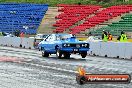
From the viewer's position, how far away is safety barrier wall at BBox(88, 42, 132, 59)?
29109mm

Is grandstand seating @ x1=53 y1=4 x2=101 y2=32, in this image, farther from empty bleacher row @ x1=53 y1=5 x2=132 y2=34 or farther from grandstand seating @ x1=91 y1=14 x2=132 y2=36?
grandstand seating @ x1=91 y1=14 x2=132 y2=36

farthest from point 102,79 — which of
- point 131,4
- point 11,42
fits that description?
point 131,4

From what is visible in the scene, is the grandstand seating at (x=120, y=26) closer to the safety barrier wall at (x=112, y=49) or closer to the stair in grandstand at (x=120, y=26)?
the stair in grandstand at (x=120, y=26)

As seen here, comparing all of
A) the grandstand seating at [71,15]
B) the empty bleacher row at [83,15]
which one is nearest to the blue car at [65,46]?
the empty bleacher row at [83,15]

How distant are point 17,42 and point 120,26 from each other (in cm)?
1349

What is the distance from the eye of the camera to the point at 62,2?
7275 cm

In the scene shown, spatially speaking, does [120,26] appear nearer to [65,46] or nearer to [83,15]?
[83,15]

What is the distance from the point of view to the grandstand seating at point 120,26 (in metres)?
53.2

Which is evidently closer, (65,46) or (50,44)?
(65,46)

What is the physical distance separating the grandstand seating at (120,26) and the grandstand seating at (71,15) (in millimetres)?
6567

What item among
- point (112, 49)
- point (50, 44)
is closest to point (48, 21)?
point (112, 49)

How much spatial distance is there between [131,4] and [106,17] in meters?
5.55

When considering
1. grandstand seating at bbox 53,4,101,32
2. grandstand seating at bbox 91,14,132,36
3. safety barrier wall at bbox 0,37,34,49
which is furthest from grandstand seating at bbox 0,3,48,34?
safety barrier wall at bbox 0,37,34,49

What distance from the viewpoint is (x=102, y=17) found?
60062 mm
